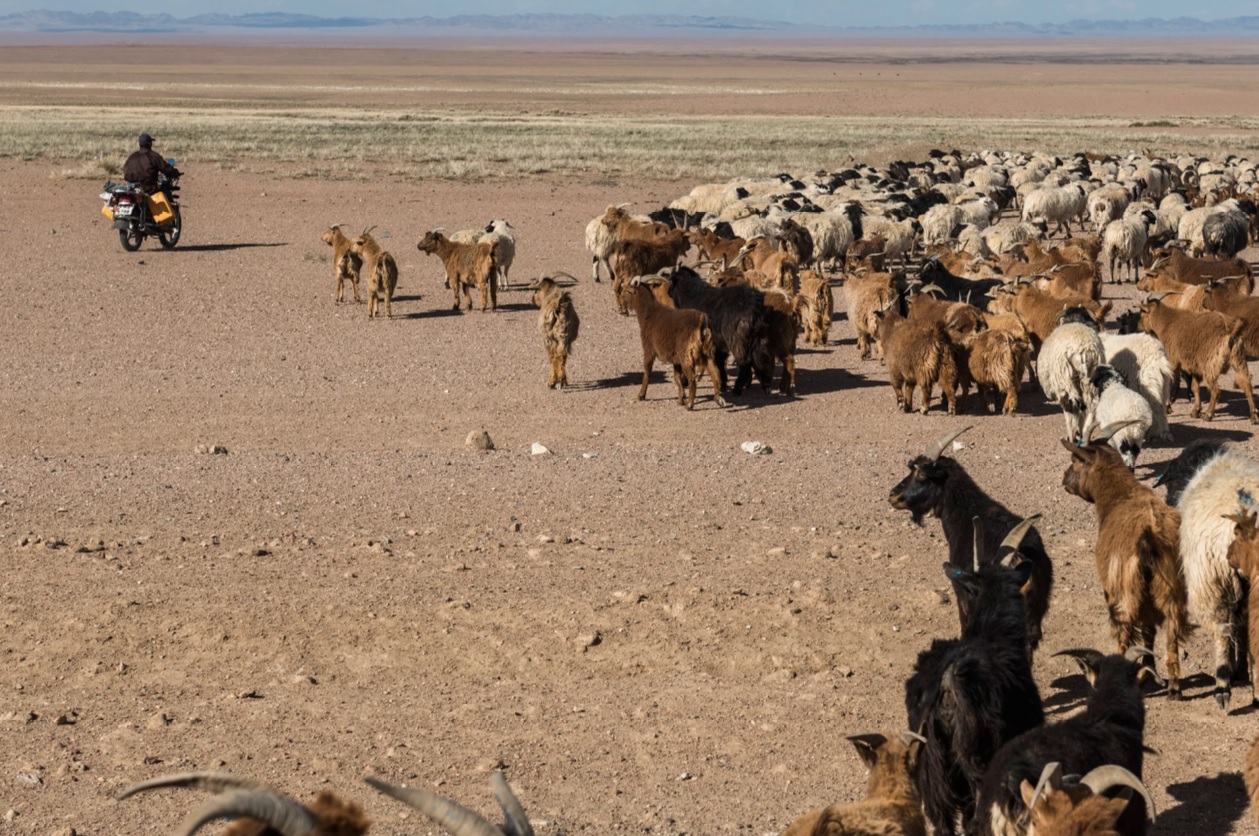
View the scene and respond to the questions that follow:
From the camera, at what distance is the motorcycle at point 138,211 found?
75.4 ft

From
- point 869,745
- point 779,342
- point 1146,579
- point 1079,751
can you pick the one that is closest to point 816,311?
point 779,342

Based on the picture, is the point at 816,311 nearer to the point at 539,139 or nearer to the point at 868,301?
the point at 868,301

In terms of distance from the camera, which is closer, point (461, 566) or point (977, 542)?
point (977, 542)

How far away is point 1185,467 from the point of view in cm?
785

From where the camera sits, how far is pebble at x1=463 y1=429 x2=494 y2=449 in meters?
11.4

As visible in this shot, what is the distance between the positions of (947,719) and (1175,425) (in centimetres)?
822

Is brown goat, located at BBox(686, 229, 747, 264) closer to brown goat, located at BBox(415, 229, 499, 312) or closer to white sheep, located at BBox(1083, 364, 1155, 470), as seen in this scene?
brown goat, located at BBox(415, 229, 499, 312)

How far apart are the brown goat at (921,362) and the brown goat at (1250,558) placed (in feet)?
22.5

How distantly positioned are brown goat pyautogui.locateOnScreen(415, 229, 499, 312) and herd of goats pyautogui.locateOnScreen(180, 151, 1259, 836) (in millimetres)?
42

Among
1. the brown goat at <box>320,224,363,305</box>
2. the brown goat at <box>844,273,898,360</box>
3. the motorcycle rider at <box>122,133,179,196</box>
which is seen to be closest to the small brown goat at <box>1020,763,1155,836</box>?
the brown goat at <box>844,273,898,360</box>

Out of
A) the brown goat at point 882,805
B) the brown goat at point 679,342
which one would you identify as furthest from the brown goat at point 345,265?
the brown goat at point 882,805

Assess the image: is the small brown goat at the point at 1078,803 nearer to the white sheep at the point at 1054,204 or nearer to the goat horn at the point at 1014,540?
the goat horn at the point at 1014,540

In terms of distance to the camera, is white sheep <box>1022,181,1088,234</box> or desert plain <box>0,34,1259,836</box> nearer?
desert plain <box>0,34,1259,836</box>

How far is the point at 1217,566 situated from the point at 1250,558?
83cm
